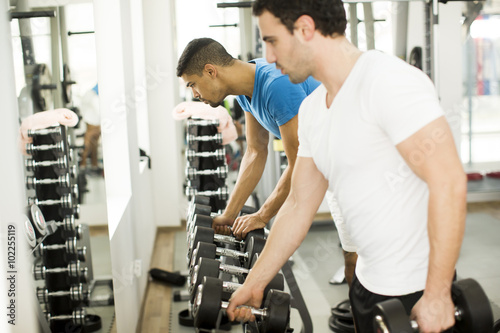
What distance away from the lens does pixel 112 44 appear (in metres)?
2.85

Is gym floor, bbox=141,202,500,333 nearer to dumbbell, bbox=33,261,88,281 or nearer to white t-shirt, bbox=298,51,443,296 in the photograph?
dumbbell, bbox=33,261,88,281

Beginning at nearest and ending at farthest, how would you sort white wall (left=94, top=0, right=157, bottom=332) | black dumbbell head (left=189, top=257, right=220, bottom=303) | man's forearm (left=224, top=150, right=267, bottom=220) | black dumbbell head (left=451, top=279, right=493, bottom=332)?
black dumbbell head (left=451, top=279, right=493, bottom=332), black dumbbell head (left=189, top=257, right=220, bottom=303), man's forearm (left=224, top=150, right=267, bottom=220), white wall (left=94, top=0, right=157, bottom=332)

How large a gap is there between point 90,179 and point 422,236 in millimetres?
2886

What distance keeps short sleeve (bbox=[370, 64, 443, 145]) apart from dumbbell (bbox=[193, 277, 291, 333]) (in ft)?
1.85

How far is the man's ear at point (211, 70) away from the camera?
79.0 inches

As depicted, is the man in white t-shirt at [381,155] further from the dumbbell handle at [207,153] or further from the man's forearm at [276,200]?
the dumbbell handle at [207,153]

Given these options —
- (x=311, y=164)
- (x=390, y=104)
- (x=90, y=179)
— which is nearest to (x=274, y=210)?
(x=311, y=164)

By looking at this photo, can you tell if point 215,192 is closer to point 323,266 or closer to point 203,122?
point 203,122

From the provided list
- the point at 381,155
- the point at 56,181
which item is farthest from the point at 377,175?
the point at 56,181

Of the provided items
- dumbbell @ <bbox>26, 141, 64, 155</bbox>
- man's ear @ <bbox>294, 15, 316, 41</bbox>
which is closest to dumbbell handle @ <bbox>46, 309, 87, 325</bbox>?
dumbbell @ <bbox>26, 141, 64, 155</bbox>

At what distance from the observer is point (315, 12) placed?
121cm

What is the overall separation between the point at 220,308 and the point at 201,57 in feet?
3.25

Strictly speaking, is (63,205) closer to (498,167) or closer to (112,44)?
(112,44)

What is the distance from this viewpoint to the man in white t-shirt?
42.7 inches
